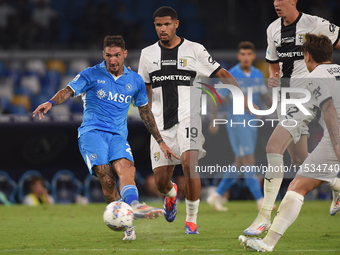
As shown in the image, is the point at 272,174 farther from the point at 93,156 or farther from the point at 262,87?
the point at 262,87

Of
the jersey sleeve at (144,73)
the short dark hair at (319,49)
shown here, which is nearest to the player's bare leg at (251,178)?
the jersey sleeve at (144,73)

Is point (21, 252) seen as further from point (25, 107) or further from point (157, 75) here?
point (25, 107)

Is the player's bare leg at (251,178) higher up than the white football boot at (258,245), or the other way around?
the white football boot at (258,245)

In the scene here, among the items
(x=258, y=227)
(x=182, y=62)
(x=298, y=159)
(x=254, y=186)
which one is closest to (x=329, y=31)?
(x=298, y=159)

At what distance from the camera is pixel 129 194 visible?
5500 mm

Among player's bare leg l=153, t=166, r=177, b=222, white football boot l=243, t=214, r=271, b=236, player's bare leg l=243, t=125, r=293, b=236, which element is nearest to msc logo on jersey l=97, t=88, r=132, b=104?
player's bare leg l=153, t=166, r=177, b=222

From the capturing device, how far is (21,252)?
4.92 meters

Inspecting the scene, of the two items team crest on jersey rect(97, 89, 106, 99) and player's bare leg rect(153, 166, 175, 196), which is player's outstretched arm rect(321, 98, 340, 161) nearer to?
team crest on jersey rect(97, 89, 106, 99)

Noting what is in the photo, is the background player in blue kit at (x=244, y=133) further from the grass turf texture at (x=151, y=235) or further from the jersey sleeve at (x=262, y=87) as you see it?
the grass turf texture at (x=151, y=235)

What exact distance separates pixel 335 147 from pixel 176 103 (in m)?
2.61

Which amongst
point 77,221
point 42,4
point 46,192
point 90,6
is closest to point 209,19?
point 90,6

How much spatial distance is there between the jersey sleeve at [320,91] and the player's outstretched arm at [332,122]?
0.13 feet

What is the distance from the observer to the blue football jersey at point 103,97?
603cm

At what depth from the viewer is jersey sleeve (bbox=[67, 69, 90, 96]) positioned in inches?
233
